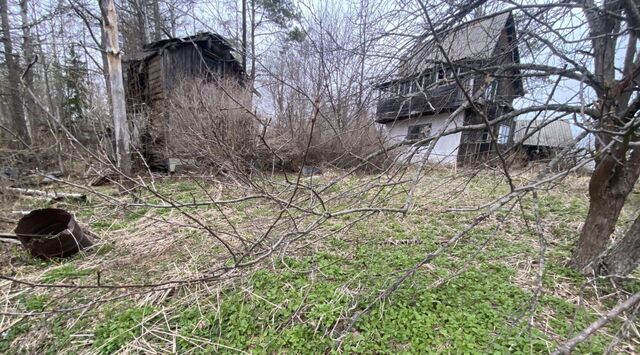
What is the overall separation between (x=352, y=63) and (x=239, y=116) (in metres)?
5.08

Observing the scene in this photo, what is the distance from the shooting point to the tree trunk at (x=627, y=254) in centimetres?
198

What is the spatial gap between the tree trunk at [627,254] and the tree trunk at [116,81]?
6.23 meters

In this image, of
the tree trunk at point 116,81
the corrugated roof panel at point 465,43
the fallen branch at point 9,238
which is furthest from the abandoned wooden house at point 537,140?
the tree trunk at point 116,81

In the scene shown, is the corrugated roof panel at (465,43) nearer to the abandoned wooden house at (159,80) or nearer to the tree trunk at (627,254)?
the tree trunk at (627,254)

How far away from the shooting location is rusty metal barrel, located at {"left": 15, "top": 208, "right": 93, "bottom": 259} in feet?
8.91

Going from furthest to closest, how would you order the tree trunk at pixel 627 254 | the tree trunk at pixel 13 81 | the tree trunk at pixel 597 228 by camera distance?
the tree trunk at pixel 13 81
the tree trunk at pixel 597 228
the tree trunk at pixel 627 254

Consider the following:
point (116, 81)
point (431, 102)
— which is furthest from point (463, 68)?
point (116, 81)

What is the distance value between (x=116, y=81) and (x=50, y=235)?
11.1ft

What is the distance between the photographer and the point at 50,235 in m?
2.72

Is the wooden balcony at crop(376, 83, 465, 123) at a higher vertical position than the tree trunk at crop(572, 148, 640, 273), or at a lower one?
higher

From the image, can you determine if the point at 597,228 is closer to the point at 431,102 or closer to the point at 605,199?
the point at 605,199

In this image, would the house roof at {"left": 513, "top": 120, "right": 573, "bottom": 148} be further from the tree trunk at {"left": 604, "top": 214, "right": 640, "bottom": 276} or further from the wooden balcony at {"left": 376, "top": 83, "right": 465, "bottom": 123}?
the tree trunk at {"left": 604, "top": 214, "right": 640, "bottom": 276}

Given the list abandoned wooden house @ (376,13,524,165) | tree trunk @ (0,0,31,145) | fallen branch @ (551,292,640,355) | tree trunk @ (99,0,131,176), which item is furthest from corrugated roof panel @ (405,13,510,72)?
tree trunk @ (0,0,31,145)

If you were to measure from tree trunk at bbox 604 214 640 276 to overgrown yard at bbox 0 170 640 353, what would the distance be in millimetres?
153
